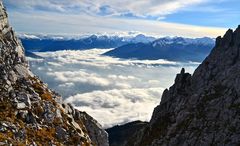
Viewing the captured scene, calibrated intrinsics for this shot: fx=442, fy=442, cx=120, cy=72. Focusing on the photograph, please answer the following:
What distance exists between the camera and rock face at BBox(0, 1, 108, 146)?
69688 mm

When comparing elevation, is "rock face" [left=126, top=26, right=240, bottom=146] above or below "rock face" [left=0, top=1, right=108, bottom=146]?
below

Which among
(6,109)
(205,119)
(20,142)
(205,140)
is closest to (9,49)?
(6,109)

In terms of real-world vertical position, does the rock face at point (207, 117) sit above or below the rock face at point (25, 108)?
below

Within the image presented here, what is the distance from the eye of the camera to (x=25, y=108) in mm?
76500

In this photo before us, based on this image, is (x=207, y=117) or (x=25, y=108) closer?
(x=25, y=108)

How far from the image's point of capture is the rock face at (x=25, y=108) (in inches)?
2744

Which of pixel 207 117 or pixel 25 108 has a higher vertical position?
pixel 25 108

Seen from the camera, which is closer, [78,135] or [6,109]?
[6,109]

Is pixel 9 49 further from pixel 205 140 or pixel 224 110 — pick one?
pixel 224 110

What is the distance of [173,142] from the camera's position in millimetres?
170375

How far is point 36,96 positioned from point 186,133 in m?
98.4

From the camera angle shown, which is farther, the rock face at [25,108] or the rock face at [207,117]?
the rock face at [207,117]

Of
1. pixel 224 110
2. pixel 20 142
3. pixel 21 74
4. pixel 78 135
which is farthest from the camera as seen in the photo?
pixel 224 110

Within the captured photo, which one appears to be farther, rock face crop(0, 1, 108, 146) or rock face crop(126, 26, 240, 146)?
rock face crop(126, 26, 240, 146)
